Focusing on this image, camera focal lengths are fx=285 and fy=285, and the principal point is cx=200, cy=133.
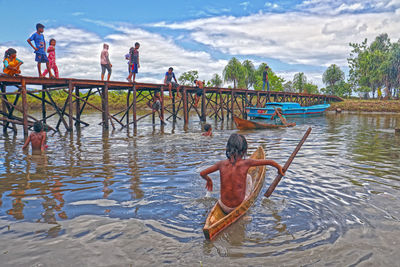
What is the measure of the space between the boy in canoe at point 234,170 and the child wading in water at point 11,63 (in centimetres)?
1137

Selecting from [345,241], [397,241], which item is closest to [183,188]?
[345,241]

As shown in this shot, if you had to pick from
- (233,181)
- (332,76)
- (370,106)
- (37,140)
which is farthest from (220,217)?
(332,76)

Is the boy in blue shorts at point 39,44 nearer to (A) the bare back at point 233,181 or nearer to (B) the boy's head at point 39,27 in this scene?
(B) the boy's head at point 39,27

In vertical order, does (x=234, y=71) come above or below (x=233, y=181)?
above

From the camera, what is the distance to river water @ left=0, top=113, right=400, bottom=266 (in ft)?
10.3

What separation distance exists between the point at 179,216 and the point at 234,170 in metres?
1.10

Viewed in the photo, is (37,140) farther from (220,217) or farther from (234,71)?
(234,71)

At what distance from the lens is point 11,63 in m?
11.6

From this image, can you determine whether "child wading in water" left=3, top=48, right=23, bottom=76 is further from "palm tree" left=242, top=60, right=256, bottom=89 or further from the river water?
"palm tree" left=242, top=60, right=256, bottom=89

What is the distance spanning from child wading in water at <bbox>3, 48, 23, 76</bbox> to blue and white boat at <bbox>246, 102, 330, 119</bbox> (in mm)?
16001

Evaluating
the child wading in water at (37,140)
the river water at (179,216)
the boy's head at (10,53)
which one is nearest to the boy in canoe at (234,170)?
the river water at (179,216)

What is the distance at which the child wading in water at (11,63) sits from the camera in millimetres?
11469

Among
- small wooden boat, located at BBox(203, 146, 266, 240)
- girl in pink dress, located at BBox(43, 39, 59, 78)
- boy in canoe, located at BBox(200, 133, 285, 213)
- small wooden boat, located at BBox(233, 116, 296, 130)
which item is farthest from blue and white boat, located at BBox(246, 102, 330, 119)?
boy in canoe, located at BBox(200, 133, 285, 213)

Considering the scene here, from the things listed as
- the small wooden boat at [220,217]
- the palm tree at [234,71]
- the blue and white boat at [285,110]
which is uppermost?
the palm tree at [234,71]
